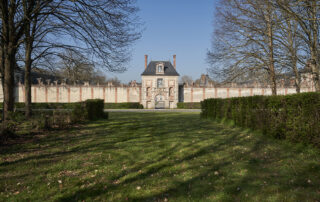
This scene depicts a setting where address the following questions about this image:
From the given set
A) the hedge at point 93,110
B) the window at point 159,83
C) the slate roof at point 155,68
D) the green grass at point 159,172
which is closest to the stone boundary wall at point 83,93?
the slate roof at point 155,68

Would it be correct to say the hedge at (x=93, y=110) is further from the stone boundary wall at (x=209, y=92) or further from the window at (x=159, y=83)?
the stone boundary wall at (x=209, y=92)

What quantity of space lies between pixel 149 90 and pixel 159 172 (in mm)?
37525

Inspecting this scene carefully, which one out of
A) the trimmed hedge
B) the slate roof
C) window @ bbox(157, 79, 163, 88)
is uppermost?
the slate roof

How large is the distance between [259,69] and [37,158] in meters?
13.6

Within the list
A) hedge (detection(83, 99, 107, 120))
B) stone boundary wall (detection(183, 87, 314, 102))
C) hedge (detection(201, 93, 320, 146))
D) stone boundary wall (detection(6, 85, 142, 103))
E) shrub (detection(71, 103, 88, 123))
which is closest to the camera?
hedge (detection(201, 93, 320, 146))

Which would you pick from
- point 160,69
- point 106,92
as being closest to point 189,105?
point 160,69

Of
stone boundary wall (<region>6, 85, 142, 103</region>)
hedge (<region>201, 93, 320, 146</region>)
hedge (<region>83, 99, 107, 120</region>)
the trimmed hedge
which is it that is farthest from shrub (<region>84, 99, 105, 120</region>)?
stone boundary wall (<region>6, 85, 142, 103</region>)

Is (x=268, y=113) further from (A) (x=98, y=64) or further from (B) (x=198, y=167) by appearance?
(A) (x=98, y=64)

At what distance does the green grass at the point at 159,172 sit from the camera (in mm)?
3215

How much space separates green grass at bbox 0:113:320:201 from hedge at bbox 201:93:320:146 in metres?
0.43

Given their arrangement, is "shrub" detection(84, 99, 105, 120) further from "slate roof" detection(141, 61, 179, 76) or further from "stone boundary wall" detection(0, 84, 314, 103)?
"stone boundary wall" detection(0, 84, 314, 103)

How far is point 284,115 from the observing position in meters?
6.69

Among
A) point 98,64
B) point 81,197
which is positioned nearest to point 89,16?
point 98,64

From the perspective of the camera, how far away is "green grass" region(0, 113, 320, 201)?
3215mm
